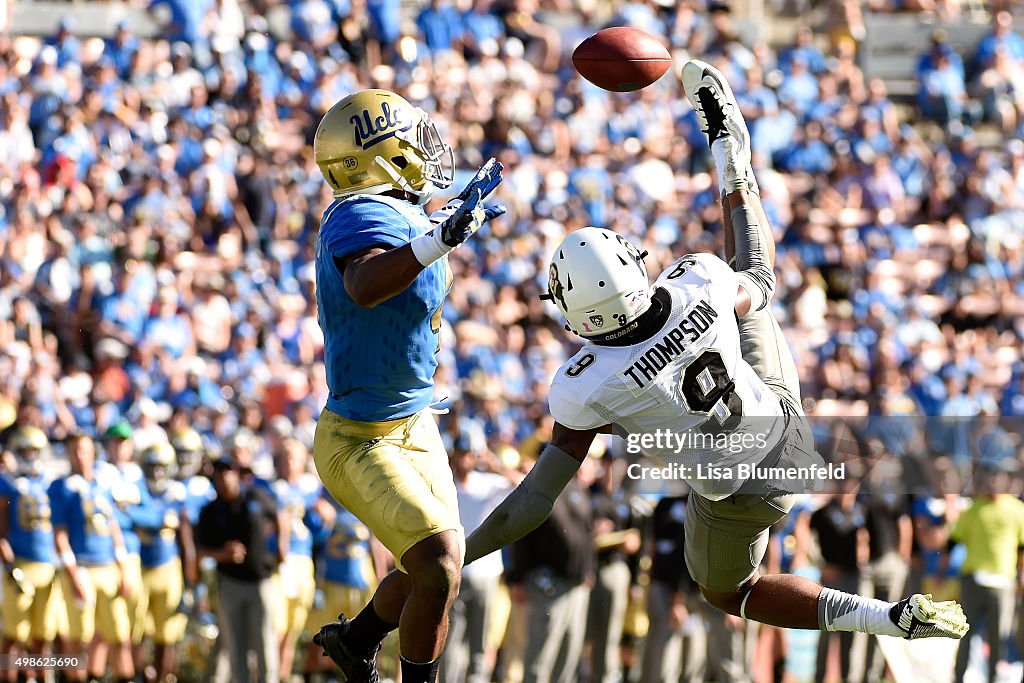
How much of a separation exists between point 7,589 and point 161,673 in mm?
1006

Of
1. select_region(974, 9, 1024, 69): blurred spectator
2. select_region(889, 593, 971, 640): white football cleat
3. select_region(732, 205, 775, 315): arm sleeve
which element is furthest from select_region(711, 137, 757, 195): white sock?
select_region(974, 9, 1024, 69): blurred spectator

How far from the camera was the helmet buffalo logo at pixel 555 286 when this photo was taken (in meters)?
5.16

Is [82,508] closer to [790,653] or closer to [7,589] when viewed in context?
[7,589]

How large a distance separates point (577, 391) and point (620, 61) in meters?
1.53

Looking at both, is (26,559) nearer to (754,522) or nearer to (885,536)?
(885,536)

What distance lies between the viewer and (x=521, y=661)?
9.78 m

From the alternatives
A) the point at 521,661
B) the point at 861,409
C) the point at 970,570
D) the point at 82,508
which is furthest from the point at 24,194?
the point at 970,570

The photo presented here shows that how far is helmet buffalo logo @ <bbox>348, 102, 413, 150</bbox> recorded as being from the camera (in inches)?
216

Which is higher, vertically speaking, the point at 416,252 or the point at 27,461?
the point at 416,252

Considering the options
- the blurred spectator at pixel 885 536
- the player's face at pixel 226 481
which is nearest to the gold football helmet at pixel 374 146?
the player's face at pixel 226 481

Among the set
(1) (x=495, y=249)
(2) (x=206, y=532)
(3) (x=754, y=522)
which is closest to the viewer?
(3) (x=754, y=522)

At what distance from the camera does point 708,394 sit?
529cm

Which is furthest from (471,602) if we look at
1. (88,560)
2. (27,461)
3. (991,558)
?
(991,558)

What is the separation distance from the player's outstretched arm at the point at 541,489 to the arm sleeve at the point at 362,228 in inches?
32.0
